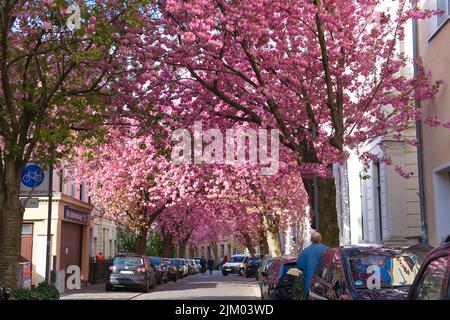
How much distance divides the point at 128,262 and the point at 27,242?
18.7ft

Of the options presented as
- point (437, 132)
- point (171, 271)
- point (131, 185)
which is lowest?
point (171, 271)

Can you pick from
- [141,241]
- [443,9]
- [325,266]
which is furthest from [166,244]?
[325,266]

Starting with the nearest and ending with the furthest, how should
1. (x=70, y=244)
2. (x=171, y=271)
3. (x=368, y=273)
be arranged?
(x=368, y=273), (x=70, y=244), (x=171, y=271)

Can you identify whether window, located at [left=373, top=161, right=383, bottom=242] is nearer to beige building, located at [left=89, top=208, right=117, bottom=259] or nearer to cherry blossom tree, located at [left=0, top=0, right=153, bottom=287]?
cherry blossom tree, located at [left=0, top=0, right=153, bottom=287]

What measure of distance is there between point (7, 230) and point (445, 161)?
9.98 metres

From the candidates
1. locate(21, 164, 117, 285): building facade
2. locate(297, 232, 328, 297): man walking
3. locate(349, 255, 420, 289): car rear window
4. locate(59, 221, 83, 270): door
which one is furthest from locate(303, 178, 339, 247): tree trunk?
locate(59, 221, 83, 270): door

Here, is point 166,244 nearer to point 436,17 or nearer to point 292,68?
point 292,68

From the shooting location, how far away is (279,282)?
499 inches

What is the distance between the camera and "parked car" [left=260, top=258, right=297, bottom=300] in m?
12.4

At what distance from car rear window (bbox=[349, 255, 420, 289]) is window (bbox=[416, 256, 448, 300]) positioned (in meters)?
2.44

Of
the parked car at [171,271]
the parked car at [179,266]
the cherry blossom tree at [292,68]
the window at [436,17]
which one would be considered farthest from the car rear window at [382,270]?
the parked car at [179,266]

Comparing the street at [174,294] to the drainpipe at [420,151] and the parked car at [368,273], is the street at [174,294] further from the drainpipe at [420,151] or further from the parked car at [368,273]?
the parked car at [368,273]
